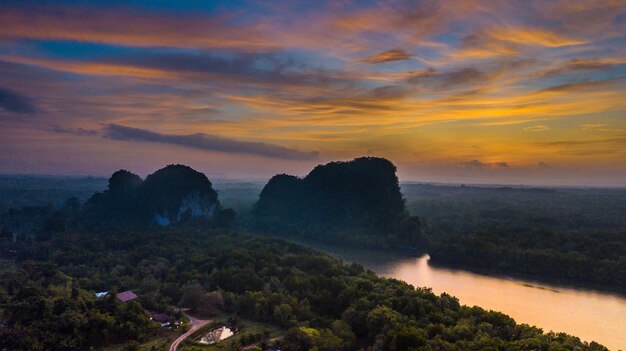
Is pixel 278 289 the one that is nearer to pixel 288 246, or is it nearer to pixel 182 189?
pixel 288 246

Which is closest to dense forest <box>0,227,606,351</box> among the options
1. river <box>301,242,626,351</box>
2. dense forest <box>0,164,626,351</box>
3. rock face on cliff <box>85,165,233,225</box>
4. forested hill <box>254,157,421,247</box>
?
dense forest <box>0,164,626,351</box>

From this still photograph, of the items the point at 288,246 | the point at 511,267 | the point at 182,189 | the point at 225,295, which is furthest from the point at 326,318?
the point at 182,189

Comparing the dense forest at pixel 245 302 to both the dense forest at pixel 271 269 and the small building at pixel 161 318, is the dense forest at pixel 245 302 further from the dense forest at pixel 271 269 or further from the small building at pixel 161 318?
the small building at pixel 161 318

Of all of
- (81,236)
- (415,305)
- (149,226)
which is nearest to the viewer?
(415,305)

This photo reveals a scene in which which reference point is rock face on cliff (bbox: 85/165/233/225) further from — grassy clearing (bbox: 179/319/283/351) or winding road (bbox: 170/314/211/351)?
grassy clearing (bbox: 179/319/283/351)

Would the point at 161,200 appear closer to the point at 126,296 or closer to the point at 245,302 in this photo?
the point at 126,296

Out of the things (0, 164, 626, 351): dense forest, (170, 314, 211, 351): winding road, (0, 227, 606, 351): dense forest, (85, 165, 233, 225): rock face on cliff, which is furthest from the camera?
(85, 165, 233, 225): rock face on cliff
